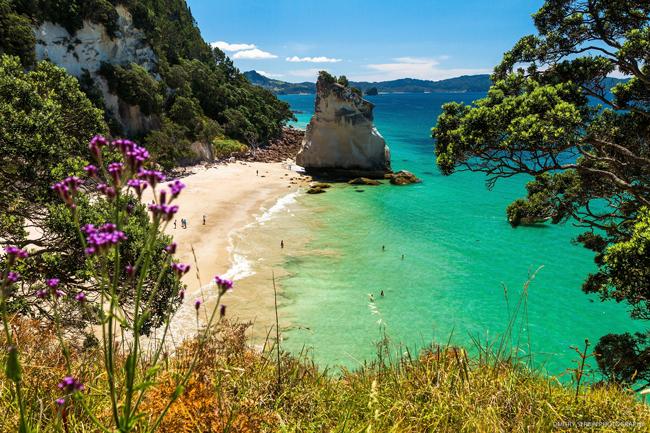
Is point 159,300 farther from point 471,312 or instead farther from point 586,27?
point 471,312

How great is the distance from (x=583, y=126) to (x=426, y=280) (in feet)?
64.5

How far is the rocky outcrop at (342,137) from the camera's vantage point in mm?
61844

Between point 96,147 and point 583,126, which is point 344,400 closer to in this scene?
point 96,147

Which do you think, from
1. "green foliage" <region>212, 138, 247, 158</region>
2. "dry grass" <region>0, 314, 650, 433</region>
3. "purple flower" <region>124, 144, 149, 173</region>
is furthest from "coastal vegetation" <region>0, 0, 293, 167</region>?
"purple flower" <region>124, 144, 149, 173</region>

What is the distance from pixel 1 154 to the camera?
400 inches

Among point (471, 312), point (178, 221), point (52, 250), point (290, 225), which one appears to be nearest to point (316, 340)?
point (471, 312)

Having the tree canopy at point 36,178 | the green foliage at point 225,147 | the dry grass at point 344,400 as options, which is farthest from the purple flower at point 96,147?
the green foliage at point 225,147

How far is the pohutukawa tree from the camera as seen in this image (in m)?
9.23

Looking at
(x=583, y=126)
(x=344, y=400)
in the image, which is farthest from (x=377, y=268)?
(x=344, y=400)

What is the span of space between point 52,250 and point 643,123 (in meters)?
17.2

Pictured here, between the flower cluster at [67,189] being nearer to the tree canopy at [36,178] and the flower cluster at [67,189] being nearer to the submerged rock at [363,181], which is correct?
the tree canopy at [36,178]

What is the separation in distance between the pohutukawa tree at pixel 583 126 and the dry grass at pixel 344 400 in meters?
5.29

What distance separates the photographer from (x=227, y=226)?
120 ft

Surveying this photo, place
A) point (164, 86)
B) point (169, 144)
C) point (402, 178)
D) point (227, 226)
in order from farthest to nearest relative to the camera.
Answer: point (164, 86) → point (402, 178) → point (169, 144) → point (227, 226)
